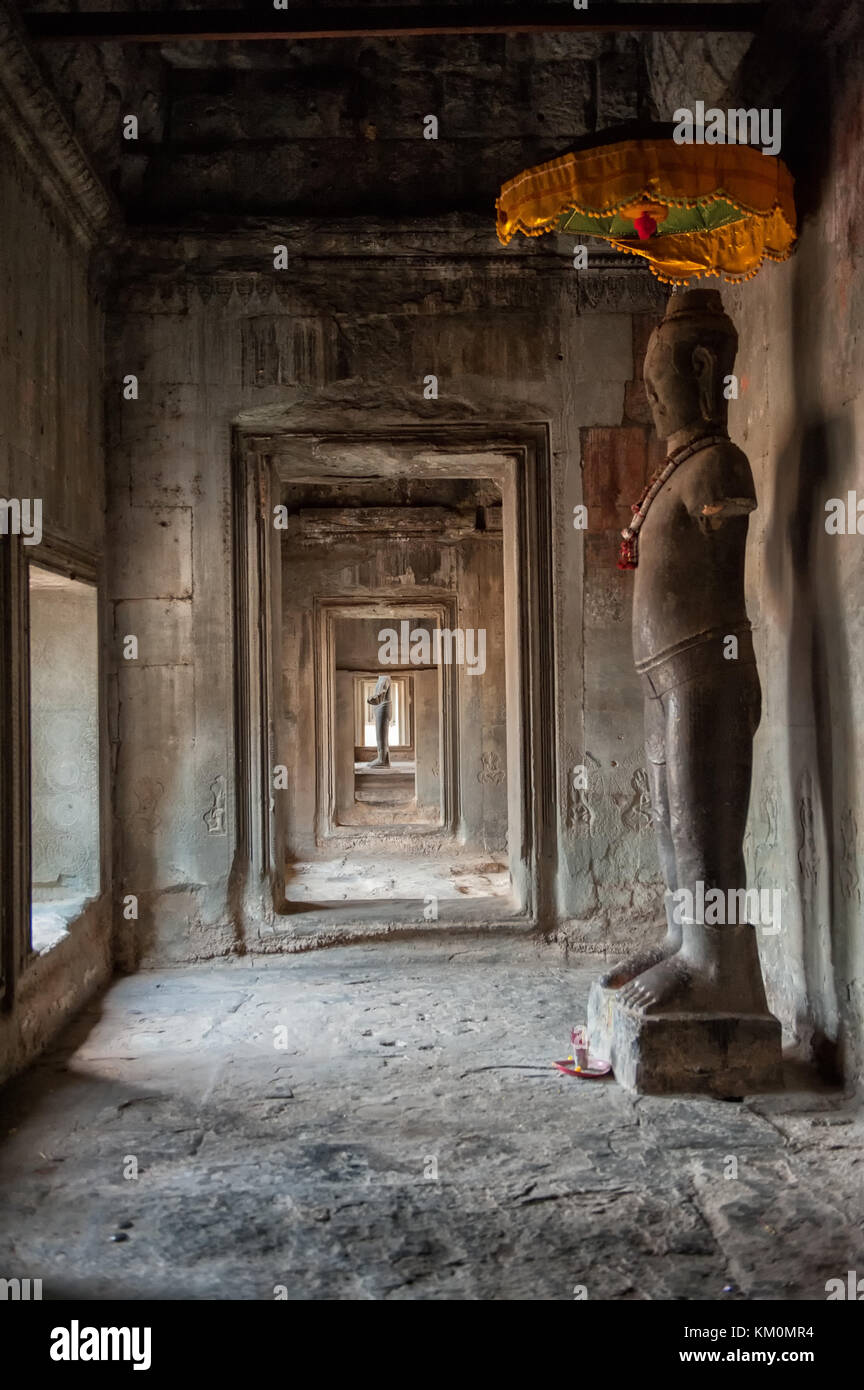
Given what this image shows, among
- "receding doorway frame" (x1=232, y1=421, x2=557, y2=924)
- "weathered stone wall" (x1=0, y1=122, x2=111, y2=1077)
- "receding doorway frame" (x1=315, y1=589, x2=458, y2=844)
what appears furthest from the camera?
"receding doorway frame" (x1=315, y1=589, x2=458, y2=844)

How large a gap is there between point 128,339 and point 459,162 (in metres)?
2.24

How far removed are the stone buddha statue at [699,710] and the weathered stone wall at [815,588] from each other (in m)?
0.34

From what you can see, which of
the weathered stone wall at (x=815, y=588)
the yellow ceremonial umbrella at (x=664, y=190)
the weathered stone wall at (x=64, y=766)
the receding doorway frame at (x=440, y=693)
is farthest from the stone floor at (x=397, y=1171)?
the receding doorway frame at (x=440, y=693)

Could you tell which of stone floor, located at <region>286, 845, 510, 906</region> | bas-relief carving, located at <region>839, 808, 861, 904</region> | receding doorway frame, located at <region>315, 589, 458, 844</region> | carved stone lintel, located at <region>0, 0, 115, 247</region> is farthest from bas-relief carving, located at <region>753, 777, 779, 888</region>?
receding doorway frame, located at <region>315, 589, 458, 844</region>

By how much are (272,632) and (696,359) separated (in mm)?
3356

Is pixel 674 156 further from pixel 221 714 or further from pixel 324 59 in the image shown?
pixel 221 714

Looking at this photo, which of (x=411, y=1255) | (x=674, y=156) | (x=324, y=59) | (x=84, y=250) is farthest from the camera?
(x=324, y=59)

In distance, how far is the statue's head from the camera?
4543 mm

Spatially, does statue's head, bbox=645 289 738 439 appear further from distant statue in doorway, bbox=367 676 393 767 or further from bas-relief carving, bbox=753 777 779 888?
distant statue in doorway, bbox=367 676 393 767

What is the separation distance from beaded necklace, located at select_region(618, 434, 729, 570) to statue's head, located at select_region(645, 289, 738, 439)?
0.09m

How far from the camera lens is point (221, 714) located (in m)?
6.59

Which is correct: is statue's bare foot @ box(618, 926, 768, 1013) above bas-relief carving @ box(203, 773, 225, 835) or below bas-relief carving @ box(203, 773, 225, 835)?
below

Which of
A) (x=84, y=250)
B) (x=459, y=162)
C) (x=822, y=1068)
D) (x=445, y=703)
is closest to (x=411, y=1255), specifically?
(x=822, y=1068)

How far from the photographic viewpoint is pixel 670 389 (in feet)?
15.1
